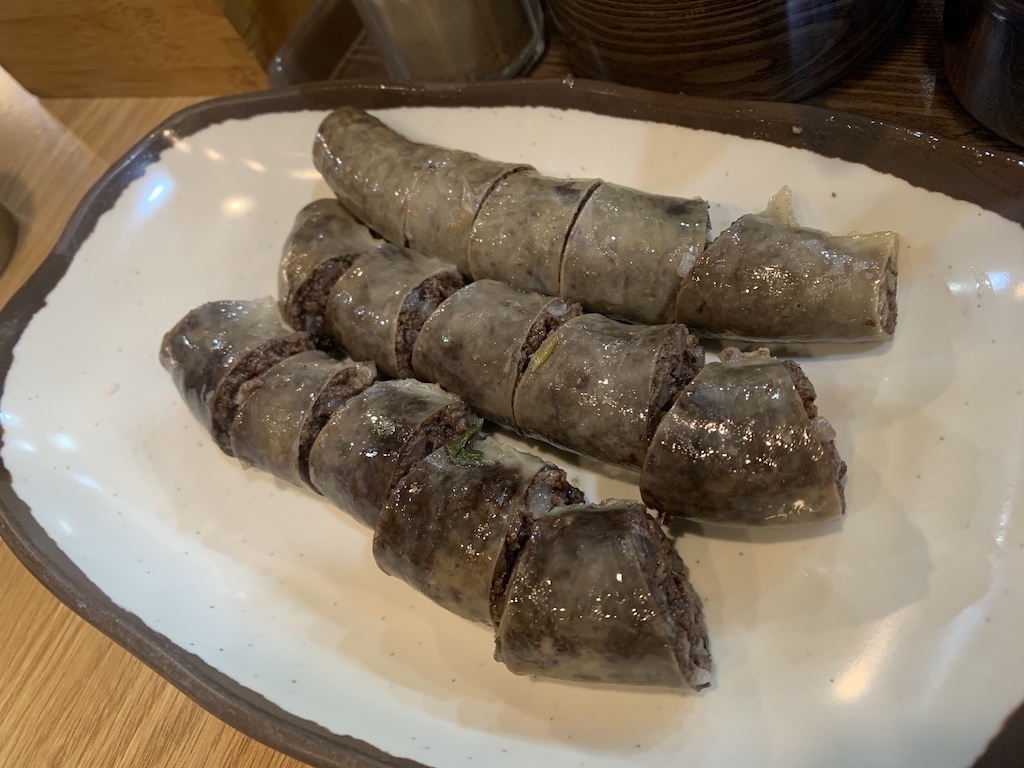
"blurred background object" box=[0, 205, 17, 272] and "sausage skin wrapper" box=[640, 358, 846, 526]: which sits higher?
"sausage skin wrapper" box=[640, 358, 846, 526]

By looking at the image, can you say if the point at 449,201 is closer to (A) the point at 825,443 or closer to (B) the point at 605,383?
(B) the point at 605,383

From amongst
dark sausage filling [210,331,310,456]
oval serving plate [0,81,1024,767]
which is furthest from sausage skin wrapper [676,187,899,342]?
dark sausage filling [210,331,310,456]

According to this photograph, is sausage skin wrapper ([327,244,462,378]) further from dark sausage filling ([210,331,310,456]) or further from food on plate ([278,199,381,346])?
dark sausage filling ([210,331,310,456])

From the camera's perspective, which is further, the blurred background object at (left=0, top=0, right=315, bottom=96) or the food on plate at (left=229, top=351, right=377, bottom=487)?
the blurred background object at (left=0, top=0, right=315, bottom=96)

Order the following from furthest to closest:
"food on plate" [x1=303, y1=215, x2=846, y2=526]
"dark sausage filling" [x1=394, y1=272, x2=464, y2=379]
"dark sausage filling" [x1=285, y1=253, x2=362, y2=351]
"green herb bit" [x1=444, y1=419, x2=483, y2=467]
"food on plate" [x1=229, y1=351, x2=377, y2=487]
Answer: "dark sausage filling" [x1=285, y1=253, x2=362, y2=351] → "dark sausage filling" [x1=394, y1=272, x2=464, y2=379] → "food on plate" [x1=229, y1=351, x2=377, y2=487] → "green herb bit" [x1=444, y1=419, x2=483, y2=467] → "food on plate" [x1=303, y1=215, x2=846, y2=526]

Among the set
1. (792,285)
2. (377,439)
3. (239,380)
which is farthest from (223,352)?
(792,285)

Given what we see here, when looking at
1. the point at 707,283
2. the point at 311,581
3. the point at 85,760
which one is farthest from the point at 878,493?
the point at 85,760

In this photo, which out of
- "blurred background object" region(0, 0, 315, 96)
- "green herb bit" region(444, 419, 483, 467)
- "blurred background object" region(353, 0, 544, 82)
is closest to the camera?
"green herb bit" region(444, 419, 483, 467)
